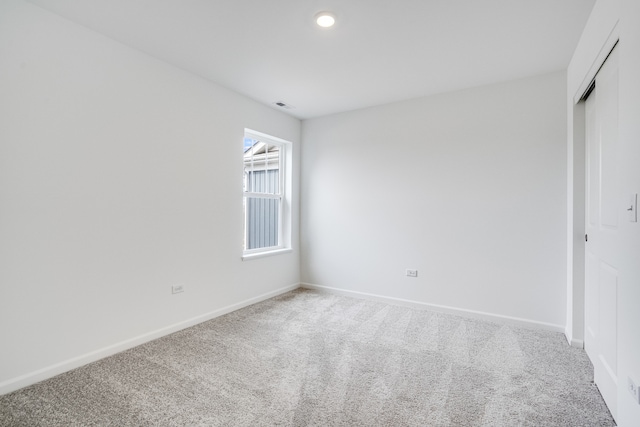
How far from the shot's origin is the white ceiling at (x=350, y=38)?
85.9 inches

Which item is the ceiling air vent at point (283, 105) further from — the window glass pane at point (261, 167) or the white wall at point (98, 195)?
the white wall at point (98, 195)

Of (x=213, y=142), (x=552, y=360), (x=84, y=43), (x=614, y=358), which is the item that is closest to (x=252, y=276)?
(x=213, y=142)

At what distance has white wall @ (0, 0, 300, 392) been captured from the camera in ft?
6.93

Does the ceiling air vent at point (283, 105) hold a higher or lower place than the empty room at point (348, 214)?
higher

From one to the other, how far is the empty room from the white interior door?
3cm

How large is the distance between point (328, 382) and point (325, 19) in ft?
8.30

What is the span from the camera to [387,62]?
2.96m

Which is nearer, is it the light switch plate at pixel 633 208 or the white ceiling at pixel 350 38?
the light switch plate at pixel 633 208

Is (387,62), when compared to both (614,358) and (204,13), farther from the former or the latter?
(614,358)

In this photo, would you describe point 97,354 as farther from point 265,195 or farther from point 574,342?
point 574,342

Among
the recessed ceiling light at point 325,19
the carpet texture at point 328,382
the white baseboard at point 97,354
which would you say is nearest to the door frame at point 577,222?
the carpet texture at point 328,382

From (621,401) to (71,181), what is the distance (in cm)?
360

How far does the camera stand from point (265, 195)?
4.36 m

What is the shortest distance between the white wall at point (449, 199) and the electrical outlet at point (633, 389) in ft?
6.17
